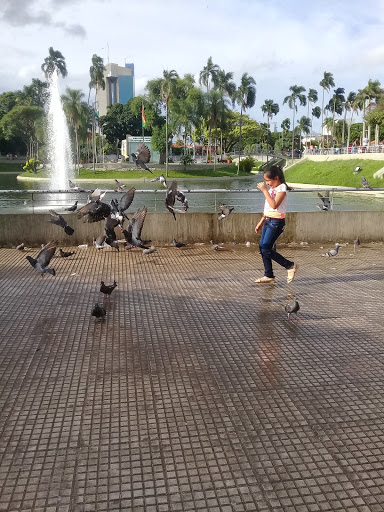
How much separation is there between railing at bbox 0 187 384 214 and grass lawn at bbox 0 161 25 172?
247 feet

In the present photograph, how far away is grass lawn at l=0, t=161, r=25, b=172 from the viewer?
268ft

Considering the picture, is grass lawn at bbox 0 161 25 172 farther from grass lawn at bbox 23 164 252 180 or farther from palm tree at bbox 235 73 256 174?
palm tree at bbox 235 73 256 174

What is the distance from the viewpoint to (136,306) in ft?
21.3

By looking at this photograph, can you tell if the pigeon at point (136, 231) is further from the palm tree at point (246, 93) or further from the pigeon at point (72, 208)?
the palm tree at point (246, 93)

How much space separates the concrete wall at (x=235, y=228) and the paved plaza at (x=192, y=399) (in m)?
3.52

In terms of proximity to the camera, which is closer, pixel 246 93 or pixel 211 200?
pixel 211 200

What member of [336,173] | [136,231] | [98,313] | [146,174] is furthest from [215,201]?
[146,174]

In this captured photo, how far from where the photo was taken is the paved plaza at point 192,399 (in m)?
2.88

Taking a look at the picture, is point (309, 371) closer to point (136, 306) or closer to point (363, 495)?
point (363, 495)

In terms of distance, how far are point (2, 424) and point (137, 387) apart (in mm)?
1074

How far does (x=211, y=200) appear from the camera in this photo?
37.8 feet

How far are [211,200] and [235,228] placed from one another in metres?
0.91

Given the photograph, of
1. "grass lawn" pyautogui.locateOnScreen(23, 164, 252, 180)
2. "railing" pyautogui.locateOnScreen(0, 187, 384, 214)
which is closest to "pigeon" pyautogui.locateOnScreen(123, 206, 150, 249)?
"railing" pyautogui.locateOnScreen(0, 187, 384, 214)

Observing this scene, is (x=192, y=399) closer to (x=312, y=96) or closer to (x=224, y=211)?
(x=224, y=211)
